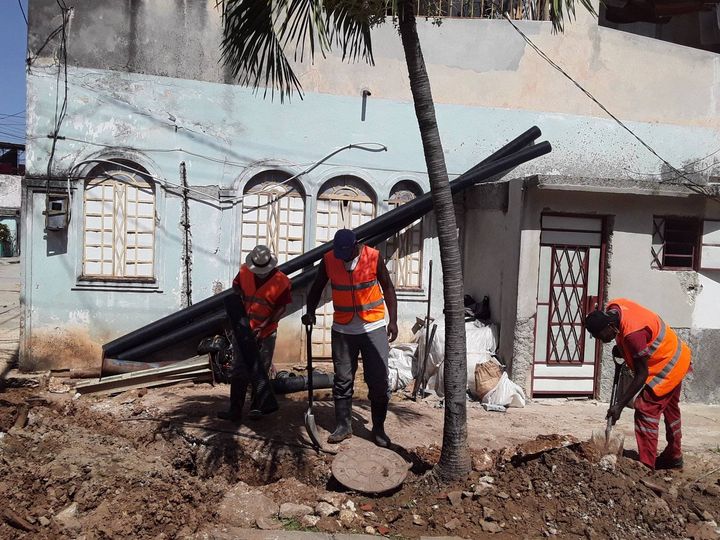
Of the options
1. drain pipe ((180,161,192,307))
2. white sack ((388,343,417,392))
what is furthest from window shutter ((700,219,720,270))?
drain pipe ((180,161,192,307))

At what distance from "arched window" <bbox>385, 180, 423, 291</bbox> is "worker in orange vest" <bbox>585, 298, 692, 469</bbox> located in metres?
4.23

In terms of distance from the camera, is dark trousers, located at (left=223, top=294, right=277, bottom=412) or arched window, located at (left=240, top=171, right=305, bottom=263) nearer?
dark trousers, located at (left=223, top=294, right=277, bottom=412)

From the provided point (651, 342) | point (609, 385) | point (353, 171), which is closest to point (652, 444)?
point (651, 342)

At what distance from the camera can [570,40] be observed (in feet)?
32.1

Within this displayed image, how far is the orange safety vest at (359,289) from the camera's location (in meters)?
5.68

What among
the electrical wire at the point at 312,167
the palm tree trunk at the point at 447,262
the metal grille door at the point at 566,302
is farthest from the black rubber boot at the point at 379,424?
the electrical wire at the point at 312,167

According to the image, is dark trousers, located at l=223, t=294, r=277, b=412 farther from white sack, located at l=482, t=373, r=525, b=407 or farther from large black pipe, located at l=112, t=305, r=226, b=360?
white sack, located at l=482, t=373, r=525, b=407

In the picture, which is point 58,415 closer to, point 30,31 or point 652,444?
point 30,31

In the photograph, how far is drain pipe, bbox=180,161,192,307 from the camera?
8766mm

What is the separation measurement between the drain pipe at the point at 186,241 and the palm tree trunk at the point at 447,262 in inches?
189

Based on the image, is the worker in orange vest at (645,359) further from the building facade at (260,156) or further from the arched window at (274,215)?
the arched window at (274,215)

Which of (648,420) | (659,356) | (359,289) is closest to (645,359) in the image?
(659,356)

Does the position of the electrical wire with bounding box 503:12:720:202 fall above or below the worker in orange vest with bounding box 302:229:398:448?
above

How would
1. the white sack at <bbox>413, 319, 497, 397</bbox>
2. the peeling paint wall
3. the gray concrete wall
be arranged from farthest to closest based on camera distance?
the peeling paint wall
the gray concrete wall
the white sack at <bbox>413, 319, 497, 397</bbox>
